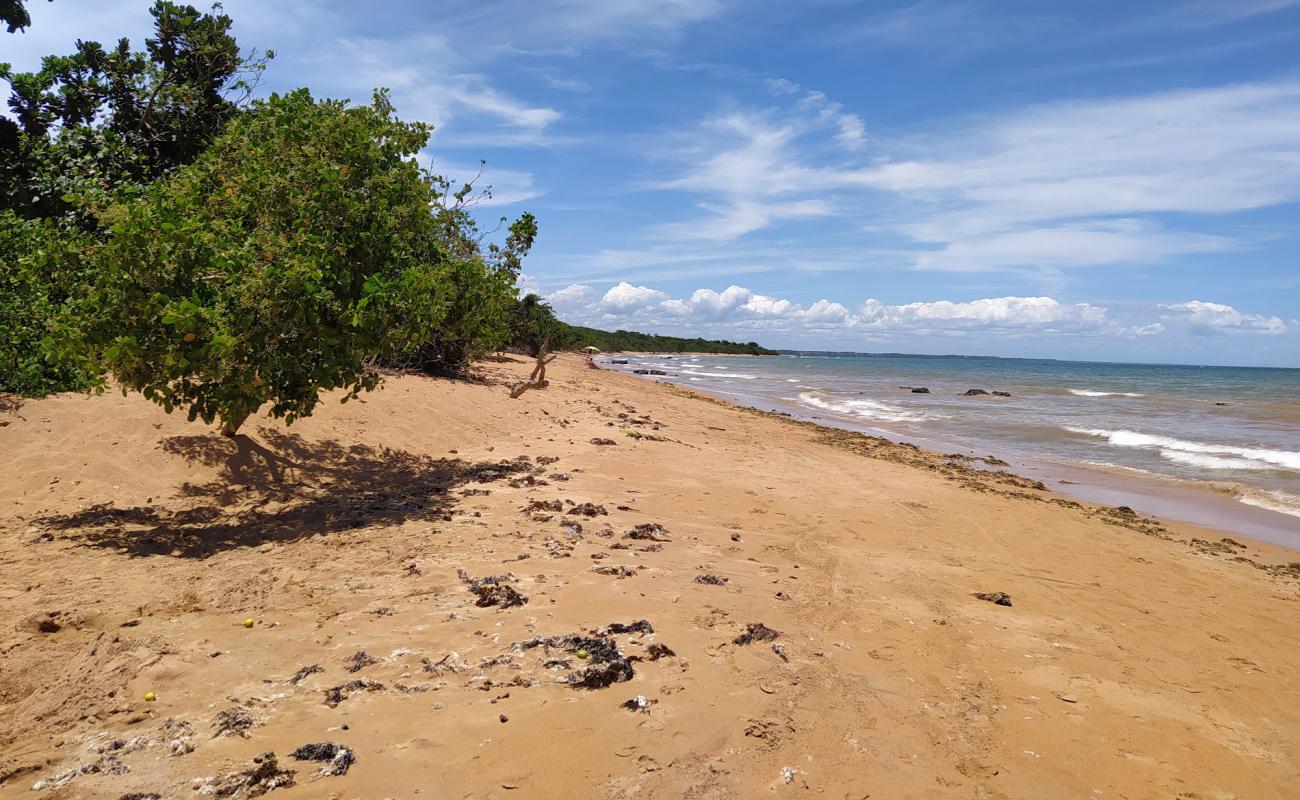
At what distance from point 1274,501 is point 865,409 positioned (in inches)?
694

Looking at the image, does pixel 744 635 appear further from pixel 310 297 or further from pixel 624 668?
pixel 310 297

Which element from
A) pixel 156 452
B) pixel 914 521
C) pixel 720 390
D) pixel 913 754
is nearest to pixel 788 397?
pixel 720 390

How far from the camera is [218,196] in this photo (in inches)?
323

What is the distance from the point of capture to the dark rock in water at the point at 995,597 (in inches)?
254

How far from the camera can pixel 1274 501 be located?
1287 centimetres

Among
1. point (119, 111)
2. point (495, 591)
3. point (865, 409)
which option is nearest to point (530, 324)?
point (865, 409)

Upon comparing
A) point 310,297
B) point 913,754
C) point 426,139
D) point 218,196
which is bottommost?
point 913,754

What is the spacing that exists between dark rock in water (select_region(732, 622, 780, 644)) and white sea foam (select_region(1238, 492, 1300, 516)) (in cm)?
1216

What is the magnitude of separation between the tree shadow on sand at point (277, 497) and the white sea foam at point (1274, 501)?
42.6ft

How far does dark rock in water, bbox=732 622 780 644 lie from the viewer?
197 inches

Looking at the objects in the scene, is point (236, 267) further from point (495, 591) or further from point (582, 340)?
point (582, 340)

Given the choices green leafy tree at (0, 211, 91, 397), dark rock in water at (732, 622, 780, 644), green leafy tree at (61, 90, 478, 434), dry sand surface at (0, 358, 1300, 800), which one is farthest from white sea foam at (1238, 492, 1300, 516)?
green leafy tree at (0, 211, 91, 397)

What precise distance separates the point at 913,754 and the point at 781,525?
4.75 m

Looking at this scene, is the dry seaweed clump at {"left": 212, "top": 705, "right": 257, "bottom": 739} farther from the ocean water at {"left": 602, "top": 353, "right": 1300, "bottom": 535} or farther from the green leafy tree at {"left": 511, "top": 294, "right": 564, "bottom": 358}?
the green leafy tree at {"left": 511, "top": 294, "right": 564, "bottom": 358}
